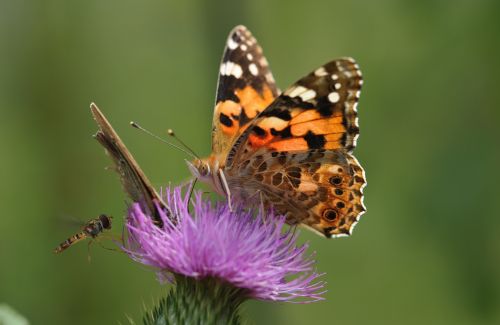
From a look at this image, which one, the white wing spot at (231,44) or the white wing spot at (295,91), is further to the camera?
the white wing spot at (231,44)

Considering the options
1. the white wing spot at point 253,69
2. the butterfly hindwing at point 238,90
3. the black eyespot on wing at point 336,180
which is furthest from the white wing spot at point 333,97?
the white wing spot at point 253,69

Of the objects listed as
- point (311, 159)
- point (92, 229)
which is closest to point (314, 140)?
point (311, 159)

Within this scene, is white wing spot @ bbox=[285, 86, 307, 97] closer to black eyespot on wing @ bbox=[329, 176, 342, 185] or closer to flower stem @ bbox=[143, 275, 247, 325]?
black eyespot on wing @ bbox=[329, 176, 342, 185]

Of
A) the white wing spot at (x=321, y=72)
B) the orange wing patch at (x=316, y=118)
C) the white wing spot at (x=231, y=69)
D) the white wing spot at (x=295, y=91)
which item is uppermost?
the white wing spot at (x=231, y=69)

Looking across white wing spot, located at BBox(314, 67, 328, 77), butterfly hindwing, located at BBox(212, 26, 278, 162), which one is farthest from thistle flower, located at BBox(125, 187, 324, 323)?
white wing spot, located at BBox(314, 67, 328, 77)

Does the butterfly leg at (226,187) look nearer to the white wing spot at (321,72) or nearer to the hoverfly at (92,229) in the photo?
the hoverfly at (92,229)

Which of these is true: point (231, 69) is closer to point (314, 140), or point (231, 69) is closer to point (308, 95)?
point (308, 95)

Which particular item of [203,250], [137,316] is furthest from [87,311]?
[203,250]
